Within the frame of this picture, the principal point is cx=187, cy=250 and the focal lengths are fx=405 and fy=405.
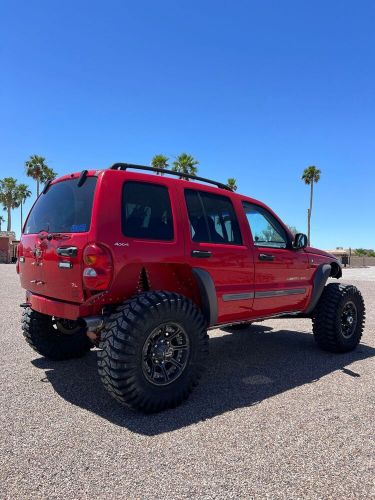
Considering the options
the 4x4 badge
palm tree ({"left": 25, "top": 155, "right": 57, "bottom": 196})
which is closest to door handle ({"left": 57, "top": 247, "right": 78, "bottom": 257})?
the 4x4 badge

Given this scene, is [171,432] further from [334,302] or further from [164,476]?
[334,302]

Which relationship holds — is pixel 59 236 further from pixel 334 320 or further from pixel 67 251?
pixel 334 320

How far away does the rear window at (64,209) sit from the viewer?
356cm

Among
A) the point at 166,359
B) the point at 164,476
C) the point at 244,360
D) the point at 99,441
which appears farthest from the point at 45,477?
the point at 244,360

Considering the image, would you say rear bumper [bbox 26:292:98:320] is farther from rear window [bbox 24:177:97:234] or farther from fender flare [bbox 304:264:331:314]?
fender flare [bbox 304:264:331:314]

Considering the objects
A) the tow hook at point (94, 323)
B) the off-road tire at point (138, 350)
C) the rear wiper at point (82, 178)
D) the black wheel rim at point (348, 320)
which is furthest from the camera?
the black wheel rim at point (348, 320)

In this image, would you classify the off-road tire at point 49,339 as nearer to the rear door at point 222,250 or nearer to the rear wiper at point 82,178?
the rear wiper at point 82,178

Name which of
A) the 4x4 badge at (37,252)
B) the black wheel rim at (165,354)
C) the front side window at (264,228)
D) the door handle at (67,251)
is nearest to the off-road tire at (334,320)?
the front side window at (264,228)

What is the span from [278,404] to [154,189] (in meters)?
2.29

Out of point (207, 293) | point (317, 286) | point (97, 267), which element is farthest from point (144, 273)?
point (317, 286)

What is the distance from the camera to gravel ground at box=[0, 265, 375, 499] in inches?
92.7

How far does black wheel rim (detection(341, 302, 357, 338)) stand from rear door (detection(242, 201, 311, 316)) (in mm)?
767

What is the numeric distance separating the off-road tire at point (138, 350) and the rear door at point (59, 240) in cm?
46

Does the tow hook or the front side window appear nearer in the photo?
the tow hook
